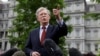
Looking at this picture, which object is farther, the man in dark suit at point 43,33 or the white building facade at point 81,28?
the white building facade at point 81,28

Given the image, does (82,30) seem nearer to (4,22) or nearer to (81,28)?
(81,28)

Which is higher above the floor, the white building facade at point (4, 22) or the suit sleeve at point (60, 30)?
the suit sleeve at point (60, 30)

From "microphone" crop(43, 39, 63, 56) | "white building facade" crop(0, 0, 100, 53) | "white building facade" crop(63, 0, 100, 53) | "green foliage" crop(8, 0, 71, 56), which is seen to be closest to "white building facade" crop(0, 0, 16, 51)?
"white building facade" crop(0, 0, 100, 53)

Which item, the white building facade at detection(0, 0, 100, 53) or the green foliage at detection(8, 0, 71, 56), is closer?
the green foliage at detection(8, 0, 71, 56)

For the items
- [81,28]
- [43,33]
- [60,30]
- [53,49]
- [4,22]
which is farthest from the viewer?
[4,22]

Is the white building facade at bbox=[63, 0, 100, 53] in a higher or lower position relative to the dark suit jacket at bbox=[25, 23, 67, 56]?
lower

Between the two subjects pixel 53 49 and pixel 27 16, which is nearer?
pixel 53 49

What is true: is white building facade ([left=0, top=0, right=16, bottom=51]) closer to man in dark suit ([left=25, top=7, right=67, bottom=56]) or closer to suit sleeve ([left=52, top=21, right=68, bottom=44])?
man in dark suit ([left=25, top=7, right=67, bottom=56])

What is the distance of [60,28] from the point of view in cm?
302

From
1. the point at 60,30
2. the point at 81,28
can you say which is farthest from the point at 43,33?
the point at 81,28

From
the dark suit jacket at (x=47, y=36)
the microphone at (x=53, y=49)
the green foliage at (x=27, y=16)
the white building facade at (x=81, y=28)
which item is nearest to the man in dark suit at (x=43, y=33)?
the dark suit jacket at (x=47, y=36)

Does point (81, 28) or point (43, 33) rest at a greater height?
point (43, 33)

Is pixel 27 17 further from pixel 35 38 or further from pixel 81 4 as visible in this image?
pixel 81 4

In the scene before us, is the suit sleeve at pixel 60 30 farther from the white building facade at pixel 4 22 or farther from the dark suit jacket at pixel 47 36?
the white building facade at pixel 4 22
